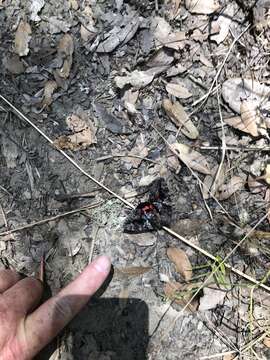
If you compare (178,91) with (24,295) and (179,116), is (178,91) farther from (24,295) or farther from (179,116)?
(24,295)

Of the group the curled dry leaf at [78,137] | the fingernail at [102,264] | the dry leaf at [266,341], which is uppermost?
the curled dry leaf at [78,137]

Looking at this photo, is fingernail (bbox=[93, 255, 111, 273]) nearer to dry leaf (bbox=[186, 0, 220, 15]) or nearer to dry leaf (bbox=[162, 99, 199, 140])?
dry leaf (bbox=[162, 99, 199, 140])

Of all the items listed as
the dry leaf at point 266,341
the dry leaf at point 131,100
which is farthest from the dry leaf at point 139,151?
the dry leaf at point 266,341

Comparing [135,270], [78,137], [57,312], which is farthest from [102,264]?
[78,137]

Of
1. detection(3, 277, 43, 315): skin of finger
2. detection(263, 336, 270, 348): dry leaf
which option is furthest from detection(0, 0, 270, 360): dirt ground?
detection(3, 277, 43, 315): skin of finger

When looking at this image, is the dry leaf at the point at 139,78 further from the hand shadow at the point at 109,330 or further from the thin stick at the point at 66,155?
the hand shadow at the point at 109,330

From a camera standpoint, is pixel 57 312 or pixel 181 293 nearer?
pixel 57 312
